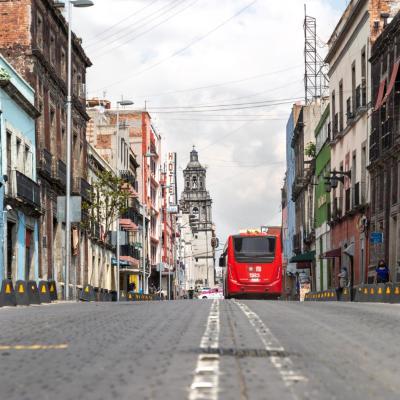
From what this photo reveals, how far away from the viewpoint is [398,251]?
1474 inches

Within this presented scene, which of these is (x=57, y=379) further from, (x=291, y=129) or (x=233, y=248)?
(x=291, y=129)

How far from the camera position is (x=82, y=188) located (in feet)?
168

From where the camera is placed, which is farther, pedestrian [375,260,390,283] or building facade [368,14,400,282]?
building facade [368,14,400,282]

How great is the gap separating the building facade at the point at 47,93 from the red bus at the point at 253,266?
27.2 ft

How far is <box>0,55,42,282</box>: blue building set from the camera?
1394 inches

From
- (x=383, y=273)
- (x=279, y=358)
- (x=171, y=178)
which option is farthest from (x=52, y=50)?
(x=171, y=178)

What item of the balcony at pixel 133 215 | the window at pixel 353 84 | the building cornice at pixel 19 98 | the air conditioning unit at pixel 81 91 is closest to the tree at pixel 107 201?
the air conditioning unit at pixel 81 91

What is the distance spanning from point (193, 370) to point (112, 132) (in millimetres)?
70816

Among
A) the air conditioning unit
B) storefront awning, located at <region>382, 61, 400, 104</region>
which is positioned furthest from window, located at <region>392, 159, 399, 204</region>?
the air conditioning unit

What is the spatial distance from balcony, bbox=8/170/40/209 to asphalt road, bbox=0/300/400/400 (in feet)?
76.5

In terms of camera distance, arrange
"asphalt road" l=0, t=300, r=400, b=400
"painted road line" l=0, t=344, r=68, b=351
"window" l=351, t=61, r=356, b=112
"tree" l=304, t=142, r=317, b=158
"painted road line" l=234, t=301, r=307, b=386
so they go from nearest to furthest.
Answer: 1. "asphalt road" l=0, t=300, r=400, b=400
2. "painted road line" l=234, t=301, r=307, b=386
3. "painted road line" l=0, t=344, r=68, b=351
4. "window" l=351, t=61, r=356, b=112
5. "tree" l=304, t=142, r=317, b=158

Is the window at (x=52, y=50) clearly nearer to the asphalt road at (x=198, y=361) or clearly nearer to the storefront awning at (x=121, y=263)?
the storefront awning at (x=121, y=263)

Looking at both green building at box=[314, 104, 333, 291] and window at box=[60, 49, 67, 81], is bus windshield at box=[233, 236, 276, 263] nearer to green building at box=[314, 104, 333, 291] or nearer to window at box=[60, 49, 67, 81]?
green building at box=[314, 104, 333, 291]

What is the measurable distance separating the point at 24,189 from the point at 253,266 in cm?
1234
